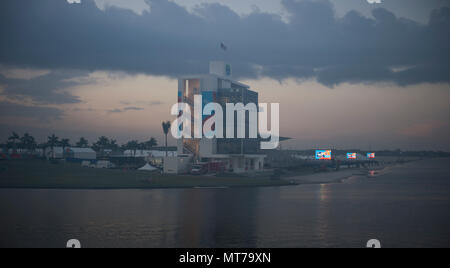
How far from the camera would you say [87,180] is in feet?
290

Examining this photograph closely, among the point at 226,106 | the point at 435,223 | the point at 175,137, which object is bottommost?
the point at 435,223

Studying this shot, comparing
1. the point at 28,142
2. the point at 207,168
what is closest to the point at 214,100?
the point at 207,168

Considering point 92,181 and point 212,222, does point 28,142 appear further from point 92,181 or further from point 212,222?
point 212,222

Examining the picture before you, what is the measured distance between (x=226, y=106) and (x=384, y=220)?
8945 cm

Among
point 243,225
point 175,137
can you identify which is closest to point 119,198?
point 243,225

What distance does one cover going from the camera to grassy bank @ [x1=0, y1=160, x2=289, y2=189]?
8231 centimetres

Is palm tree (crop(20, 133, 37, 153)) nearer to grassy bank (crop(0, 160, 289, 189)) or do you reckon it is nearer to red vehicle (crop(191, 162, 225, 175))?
grassy bank (crop(0, 160, 289, 189))

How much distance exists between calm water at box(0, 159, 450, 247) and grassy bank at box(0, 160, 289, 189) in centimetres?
1675

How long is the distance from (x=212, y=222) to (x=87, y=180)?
5294 centimetres

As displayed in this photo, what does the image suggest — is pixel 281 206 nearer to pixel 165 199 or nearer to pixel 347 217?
pixel 347 217

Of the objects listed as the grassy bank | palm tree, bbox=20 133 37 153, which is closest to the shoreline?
the grassy bank

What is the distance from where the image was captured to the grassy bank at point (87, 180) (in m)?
82.3

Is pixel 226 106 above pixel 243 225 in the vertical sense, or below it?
above
